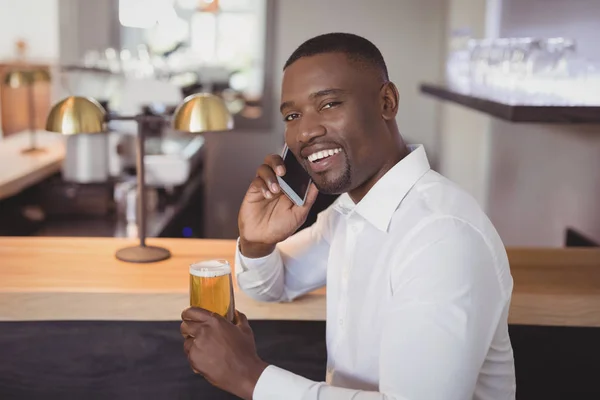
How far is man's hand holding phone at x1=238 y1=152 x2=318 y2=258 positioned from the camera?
1638 mm

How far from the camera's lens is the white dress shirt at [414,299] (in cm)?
116

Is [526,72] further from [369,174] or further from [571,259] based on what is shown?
[369,174]

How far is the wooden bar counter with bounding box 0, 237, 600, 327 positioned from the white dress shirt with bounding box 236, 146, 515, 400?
37 centimetres

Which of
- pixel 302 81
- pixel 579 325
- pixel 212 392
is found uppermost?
pixel 302 81

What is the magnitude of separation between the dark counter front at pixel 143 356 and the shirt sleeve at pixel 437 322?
67 centimetres

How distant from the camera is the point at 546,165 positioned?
3684 millimetres

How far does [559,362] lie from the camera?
194cm

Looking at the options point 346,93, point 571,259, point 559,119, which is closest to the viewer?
point 346,93

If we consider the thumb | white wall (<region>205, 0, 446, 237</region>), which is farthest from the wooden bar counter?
white wall (<region>205, 0, 446, 237</region>)

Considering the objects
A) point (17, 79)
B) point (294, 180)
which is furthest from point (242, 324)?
point (17, 79)

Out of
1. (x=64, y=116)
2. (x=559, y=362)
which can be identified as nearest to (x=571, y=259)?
(x=559, y=362)

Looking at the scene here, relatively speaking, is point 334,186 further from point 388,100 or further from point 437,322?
point 437,322

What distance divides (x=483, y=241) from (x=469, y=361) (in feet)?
0.66

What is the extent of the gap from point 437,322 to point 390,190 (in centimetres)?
32
